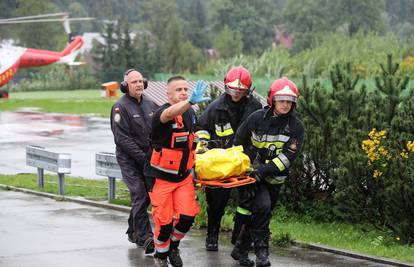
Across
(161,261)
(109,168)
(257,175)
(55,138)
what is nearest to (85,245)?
(161,261)

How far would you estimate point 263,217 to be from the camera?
952 centimetres

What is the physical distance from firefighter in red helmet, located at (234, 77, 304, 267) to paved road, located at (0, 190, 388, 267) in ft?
1.41

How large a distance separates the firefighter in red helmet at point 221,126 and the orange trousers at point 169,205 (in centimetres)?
99

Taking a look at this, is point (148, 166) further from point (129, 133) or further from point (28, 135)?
point (28, 135)

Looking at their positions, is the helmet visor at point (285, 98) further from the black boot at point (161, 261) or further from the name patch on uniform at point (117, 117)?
the name patch on uniform at point (117, 117)

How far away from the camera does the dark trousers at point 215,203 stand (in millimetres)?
10289

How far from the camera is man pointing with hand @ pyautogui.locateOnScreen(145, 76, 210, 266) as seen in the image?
9.20 metres

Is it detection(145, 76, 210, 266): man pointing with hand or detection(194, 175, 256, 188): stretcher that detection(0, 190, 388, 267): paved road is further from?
detection(194, 175, 256, 188): stretcher

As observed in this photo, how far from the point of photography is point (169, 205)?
30.5ft

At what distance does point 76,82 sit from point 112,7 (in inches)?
3439

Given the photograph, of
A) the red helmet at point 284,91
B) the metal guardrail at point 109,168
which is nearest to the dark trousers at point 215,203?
the red helmet at point 284,91

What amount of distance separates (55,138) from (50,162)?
41.8 ft

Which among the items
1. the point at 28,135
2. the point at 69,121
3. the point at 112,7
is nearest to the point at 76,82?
the point at 69,121

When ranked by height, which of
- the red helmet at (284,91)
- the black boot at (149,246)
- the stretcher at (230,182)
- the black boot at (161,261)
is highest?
the red helmet at (284,91)
